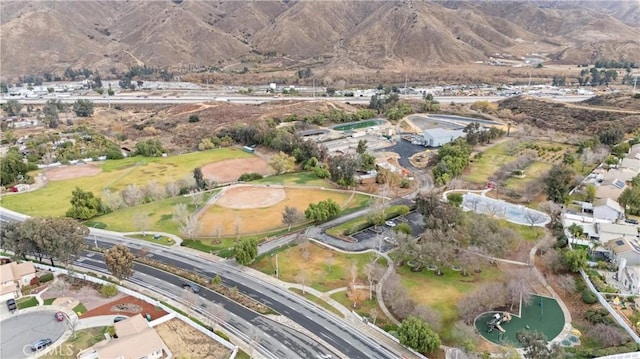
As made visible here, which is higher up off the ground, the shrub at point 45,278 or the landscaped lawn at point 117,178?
the landscaped lawn at point 117,178

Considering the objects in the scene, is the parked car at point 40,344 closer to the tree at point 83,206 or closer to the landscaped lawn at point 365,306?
the landscaped lawn at point 365,306

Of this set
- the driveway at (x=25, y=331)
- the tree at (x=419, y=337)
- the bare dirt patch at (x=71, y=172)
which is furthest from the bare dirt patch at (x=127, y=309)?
the bare dirt patch at (x=71, y=172)

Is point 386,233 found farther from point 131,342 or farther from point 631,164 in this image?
point 631,164

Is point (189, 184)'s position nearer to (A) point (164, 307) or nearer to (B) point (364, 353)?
(A) point (164, 307)

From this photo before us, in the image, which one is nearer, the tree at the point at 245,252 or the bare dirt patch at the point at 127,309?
the bare dirt patch at the point at 127,309

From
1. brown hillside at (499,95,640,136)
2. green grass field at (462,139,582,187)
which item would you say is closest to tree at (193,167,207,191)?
green grass field at (462,139,582,187)

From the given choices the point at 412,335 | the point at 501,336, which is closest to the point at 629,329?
the point at 501,336
